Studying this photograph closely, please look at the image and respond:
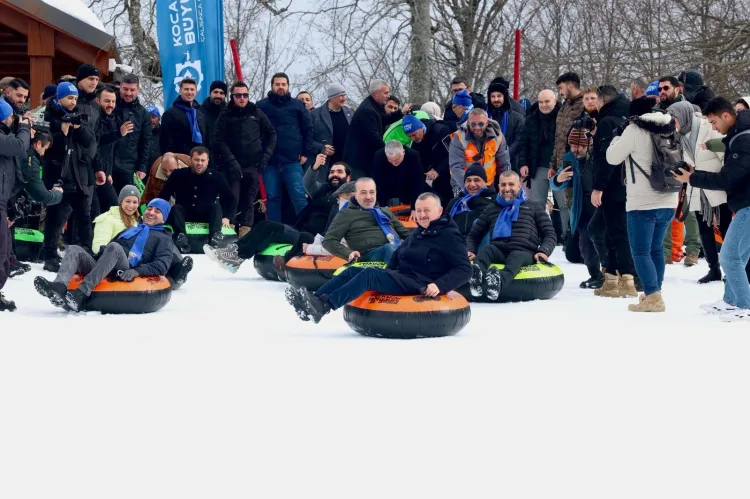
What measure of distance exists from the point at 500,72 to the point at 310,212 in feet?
45.2

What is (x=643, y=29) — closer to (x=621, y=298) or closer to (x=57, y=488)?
(x=621, y=298)

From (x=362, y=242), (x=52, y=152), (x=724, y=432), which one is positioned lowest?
(x=724, y=432)

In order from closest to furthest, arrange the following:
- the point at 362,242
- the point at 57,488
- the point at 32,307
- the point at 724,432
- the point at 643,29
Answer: the point at 57,488 → the point at 724,432 → the point at 32,307 → the point at 362,242 → the point at 643,29

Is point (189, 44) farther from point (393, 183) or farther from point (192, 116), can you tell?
point (393, 183)

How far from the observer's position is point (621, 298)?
9.40 m

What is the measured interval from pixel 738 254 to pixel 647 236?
824 millimetres

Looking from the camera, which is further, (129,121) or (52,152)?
(129,121)

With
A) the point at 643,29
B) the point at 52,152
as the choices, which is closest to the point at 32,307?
the point at 52,152

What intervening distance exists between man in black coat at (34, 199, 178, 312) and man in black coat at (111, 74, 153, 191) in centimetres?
347

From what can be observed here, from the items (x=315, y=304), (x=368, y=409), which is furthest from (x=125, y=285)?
(x=368, y=409)

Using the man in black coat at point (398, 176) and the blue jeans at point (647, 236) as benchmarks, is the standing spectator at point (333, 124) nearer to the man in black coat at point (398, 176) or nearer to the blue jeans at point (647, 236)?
the man in black coat at point (398, 176)

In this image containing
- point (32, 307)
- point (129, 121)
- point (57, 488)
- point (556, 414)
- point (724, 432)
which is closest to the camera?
point (57, 488)

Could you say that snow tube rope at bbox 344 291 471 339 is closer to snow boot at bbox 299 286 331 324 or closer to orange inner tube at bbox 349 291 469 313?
orange inner tube at bbox 349 291 469 313

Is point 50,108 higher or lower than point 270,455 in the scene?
higher
